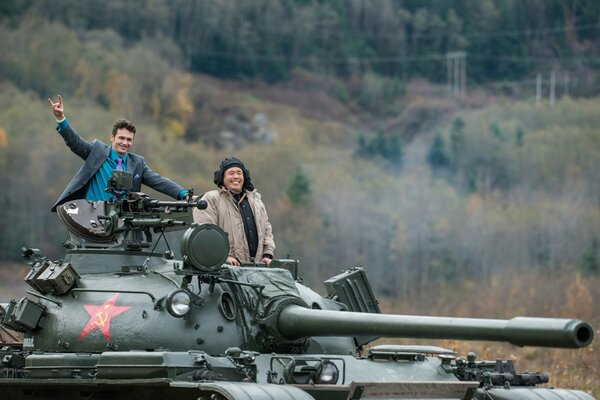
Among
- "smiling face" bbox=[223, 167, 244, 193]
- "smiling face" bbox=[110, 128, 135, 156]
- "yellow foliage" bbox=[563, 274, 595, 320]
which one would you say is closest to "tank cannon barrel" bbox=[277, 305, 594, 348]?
"smiling face" bbox=[223, 167, 244, 193]

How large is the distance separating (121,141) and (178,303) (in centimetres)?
340

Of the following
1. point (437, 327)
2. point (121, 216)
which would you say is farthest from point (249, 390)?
point (121, 216)

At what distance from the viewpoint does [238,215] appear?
69.9 ft

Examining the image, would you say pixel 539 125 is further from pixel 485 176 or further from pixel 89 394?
pixel 89 394

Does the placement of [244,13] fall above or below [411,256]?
above

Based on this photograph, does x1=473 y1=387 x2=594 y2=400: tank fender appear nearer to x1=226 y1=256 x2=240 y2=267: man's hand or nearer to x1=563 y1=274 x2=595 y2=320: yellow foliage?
x1=226 y1=256 x2=240 y2=267: man's hand

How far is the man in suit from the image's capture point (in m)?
21.2

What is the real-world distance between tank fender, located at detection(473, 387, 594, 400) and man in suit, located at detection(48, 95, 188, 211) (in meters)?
A: 4.84

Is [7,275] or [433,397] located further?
[7,275]

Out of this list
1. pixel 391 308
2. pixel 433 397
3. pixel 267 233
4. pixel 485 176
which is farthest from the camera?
pixel 485 176

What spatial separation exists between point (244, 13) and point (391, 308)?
16.1 meters

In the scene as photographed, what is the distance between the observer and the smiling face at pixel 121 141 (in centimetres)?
2150

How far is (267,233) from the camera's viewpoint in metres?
21.6

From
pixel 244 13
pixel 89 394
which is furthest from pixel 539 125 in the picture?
pixel 89 394
